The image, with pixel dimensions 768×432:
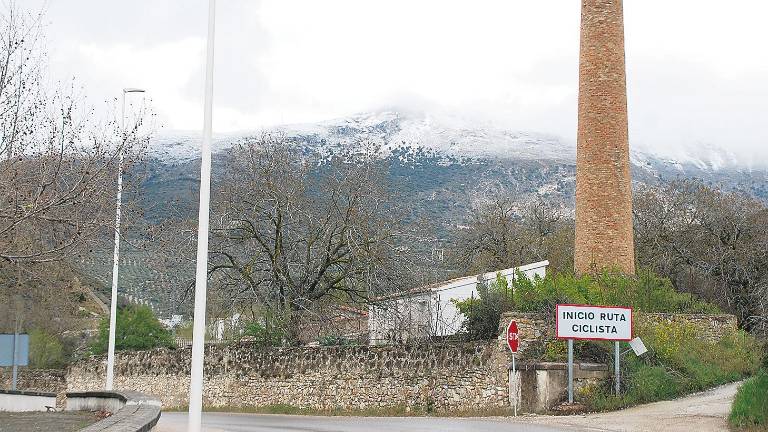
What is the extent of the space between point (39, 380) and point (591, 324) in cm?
2879

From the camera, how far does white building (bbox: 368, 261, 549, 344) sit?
33.0 meters

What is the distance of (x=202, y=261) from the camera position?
14656mm

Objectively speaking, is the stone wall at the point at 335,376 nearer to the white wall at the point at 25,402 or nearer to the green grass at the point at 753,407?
the green grass at the point at 753,407

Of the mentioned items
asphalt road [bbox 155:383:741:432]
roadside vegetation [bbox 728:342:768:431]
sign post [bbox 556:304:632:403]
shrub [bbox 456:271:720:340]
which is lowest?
asphalt road [bbox 155:383:741:432]

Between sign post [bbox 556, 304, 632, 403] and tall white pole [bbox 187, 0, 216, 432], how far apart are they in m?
11.6

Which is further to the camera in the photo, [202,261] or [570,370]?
[570,370]

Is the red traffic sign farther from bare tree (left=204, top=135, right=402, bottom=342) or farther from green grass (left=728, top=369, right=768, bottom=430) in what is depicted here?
bare tree (left=204, top=135, right=402, bottom=342)

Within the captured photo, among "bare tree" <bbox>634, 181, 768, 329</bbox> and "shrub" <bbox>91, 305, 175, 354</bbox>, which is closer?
"bare tree" <bbox>634, 181, 768, 329</bbox>

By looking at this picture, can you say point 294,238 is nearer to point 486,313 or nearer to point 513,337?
point 486,313

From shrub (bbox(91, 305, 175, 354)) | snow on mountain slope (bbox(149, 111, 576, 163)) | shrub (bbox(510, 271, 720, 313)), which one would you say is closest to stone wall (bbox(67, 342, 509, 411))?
shrub (bbox(510, 271, 720, 313))

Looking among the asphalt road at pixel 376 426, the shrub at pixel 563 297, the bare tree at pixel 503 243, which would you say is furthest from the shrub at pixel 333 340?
the bare tree at pixel 503 243

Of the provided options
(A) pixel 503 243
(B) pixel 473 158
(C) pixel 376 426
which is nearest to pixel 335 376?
(C) pixel 376 426

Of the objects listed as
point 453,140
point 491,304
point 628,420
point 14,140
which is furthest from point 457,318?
point 453,140

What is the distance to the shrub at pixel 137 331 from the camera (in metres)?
56.2
